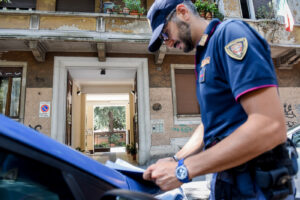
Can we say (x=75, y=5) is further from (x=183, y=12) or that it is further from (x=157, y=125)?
(x=183, y=12)

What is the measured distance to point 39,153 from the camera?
655 millimetres

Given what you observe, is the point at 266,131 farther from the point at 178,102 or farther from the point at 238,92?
the point at 178,102

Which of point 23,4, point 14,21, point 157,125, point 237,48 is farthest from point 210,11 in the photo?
point 237,48

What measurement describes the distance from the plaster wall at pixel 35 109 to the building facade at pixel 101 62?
0.09 feet

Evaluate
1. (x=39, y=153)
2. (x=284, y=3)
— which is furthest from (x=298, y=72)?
(x=39, y=153)

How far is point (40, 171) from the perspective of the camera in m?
0.68

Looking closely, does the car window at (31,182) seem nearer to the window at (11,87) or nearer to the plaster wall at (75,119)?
the window at (11,87)

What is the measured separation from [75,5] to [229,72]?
8458mm

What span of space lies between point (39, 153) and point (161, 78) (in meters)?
7.08

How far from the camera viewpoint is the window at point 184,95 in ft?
24.6

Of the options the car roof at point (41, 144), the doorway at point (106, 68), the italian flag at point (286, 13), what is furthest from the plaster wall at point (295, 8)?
the car roof at point (41, 144)

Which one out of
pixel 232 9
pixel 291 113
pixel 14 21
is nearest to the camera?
pixel 14 21

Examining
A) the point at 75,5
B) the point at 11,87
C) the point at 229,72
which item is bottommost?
the point at 229,72

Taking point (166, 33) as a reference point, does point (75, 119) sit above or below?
below
